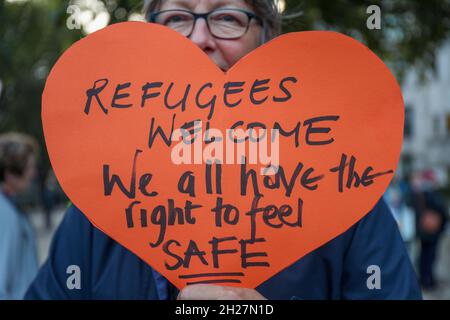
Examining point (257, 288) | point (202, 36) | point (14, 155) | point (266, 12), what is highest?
point (14, 155)

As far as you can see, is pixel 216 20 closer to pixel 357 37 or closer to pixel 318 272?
pixel 318 272

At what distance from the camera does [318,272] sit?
1.15 metres

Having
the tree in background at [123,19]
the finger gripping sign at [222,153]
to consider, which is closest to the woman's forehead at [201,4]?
the finger gripping sign at [222,153]

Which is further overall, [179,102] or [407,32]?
[407,32]

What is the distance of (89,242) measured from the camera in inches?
48.2

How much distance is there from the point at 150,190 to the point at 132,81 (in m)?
0.20

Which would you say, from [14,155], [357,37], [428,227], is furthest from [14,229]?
[428,227]

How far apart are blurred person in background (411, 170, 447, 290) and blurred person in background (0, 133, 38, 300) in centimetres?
495

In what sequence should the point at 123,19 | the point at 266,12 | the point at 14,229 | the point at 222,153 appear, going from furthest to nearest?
the point at 14,229 → the point at 123,19 → the point at 266,12 → the point at 222,153

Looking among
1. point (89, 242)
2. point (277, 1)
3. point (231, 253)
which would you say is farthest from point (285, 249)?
point (277, 1)

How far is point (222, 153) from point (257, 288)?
29 centimetres

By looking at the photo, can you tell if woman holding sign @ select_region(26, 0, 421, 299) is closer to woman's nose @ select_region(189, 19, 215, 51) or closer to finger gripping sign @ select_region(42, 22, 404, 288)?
woman's nose @ select_region(189, 19, 215, 51)

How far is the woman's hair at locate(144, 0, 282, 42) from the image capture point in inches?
50.6

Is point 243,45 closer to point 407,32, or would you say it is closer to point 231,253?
point 231,253
